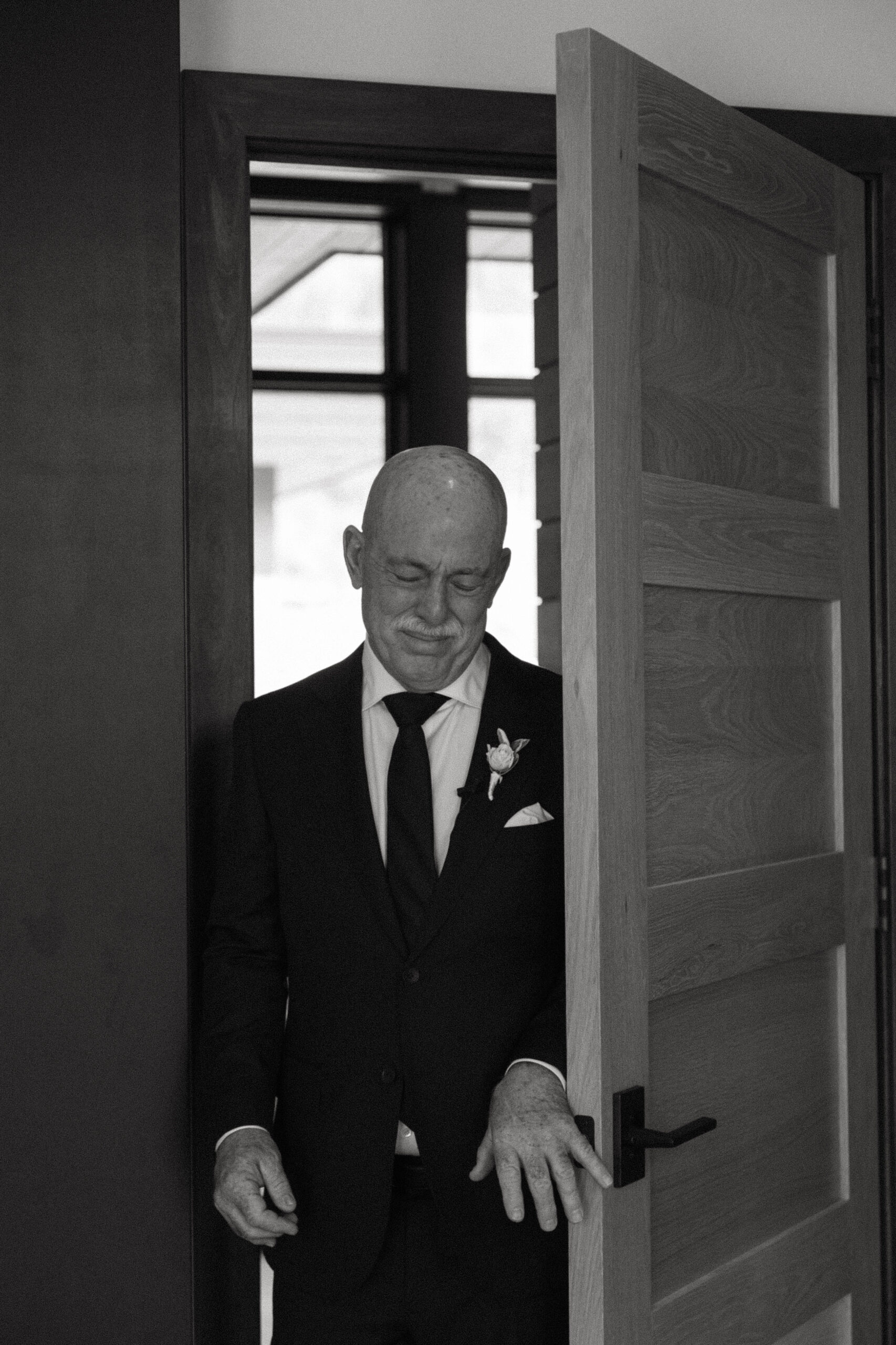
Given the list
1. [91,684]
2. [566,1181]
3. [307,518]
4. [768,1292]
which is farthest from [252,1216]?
[307,518]

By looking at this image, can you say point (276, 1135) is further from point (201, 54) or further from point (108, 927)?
point (201, 54)

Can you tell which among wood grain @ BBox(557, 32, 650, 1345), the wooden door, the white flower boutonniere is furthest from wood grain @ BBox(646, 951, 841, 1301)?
the white flower boutonniere

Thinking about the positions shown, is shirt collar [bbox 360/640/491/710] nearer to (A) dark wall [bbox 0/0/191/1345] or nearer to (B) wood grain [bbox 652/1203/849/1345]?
(A) dark wall [bbox 0/0/191/1345]

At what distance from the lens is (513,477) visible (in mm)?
6688

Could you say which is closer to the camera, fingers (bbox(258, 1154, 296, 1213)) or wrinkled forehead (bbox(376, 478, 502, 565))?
fingers (bbox(258, 1154, 296, 1213))

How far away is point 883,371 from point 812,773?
700 mm

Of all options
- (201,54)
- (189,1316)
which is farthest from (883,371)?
(189,1316)

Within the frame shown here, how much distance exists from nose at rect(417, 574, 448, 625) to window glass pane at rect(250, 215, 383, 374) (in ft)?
14.9

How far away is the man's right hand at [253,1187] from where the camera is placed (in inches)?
66.4

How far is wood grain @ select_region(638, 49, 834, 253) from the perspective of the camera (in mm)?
1836

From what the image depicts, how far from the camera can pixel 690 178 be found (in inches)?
75.4

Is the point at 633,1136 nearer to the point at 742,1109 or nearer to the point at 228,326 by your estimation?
the point at 742,1109

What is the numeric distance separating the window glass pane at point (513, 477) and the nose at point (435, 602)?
433 centimetres

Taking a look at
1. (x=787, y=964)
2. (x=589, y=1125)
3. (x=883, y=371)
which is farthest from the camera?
(x=883, y=371)
